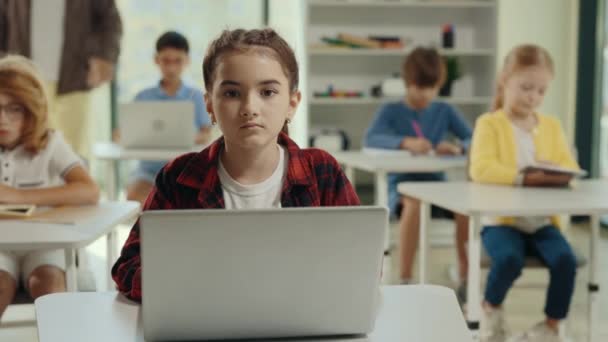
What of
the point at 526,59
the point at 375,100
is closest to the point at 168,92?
the point at 375,100

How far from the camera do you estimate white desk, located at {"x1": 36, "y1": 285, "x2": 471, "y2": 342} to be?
3.82 ft

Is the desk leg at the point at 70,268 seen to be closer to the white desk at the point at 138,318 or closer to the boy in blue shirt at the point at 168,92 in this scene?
the white desk at the point at 138,318

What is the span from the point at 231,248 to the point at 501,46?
5179mm

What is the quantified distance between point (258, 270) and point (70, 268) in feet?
3.30

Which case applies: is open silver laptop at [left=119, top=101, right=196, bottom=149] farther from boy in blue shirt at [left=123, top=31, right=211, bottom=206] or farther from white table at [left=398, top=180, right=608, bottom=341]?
white table at [left=398, top=180, right=608, bottom=341]

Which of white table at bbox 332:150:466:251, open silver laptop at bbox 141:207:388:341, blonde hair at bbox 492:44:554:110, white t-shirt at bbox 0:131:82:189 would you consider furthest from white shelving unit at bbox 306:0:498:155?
open silver laptop at bbox 141:207:388:341

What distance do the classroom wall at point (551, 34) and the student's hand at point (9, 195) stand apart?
402 cm

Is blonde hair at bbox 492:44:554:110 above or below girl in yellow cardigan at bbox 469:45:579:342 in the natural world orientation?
above

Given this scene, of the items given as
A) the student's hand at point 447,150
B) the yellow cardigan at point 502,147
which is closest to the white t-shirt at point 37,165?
the yellow cardigan at point 502,147

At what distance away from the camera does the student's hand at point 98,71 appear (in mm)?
4609

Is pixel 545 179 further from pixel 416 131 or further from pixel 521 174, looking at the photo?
pixel 416 131

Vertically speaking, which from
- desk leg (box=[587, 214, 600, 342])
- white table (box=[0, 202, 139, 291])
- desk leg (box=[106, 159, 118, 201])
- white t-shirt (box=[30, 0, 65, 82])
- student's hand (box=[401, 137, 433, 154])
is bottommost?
desk leg (box=[587, 214, 600, 342])

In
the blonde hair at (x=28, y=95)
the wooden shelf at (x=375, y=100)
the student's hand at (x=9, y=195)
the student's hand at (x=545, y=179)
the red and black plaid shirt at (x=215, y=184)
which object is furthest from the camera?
the wooden shelf at (x=375, y=100)

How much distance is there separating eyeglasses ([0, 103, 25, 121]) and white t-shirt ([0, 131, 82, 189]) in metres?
0.11
